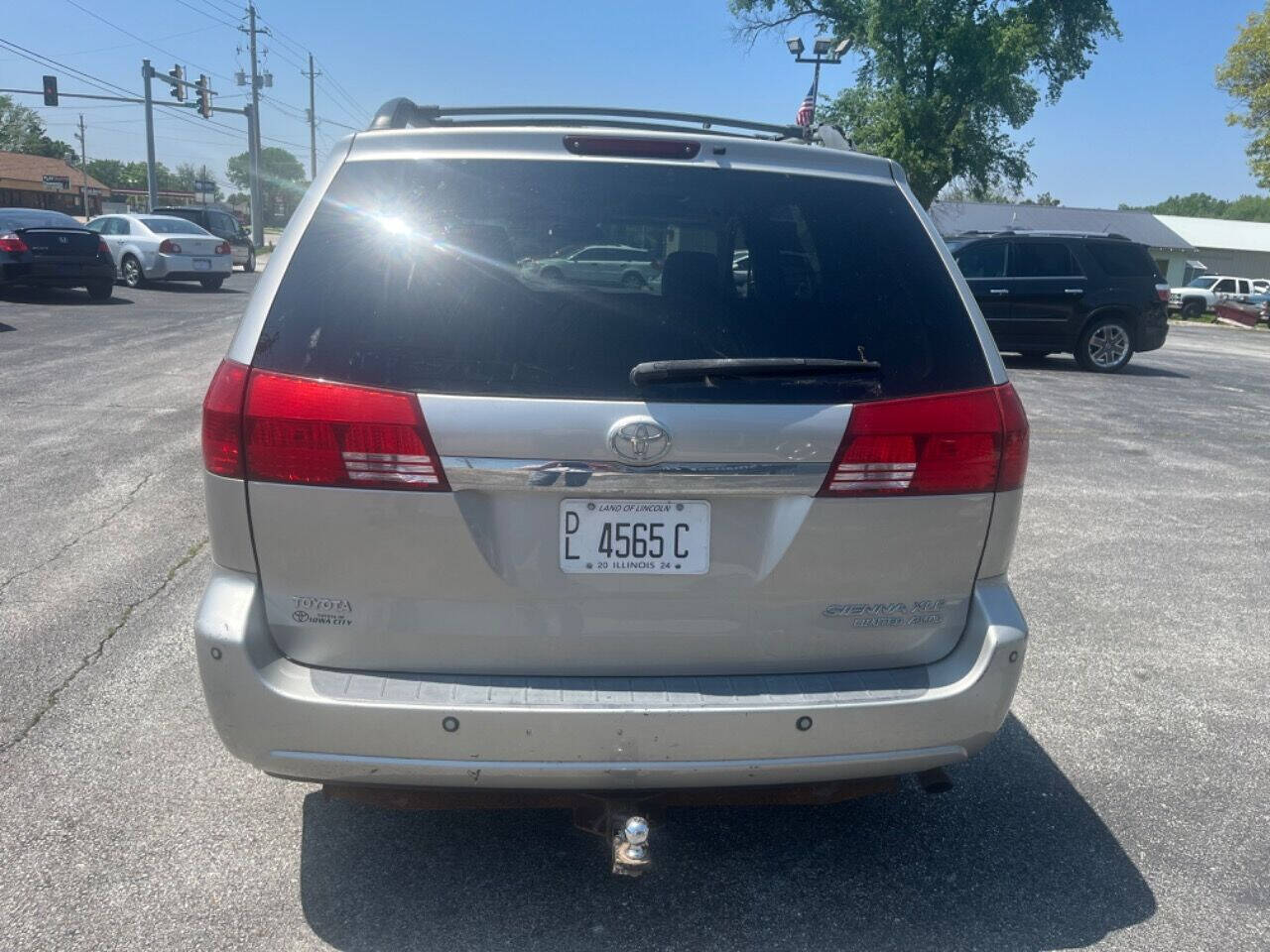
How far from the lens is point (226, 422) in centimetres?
243

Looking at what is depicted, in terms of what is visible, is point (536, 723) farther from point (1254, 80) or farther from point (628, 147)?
point (1254, 80)

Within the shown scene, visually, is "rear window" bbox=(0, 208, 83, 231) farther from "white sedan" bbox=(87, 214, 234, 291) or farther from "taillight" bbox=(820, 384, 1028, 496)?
"taillight" bbox=(820, 384, 1028, 496)

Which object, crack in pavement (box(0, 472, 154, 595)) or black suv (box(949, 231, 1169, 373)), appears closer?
crack in pavement (box(0, 472, 154, 595))

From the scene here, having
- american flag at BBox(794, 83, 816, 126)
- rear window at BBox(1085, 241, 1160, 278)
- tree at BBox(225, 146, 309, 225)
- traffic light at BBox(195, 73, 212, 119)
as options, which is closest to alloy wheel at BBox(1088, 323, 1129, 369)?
rear window at BBox(1085, 241, 1160, 278)

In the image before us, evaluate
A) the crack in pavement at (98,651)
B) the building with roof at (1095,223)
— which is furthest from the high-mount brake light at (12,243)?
the building with roof at (1095,223)

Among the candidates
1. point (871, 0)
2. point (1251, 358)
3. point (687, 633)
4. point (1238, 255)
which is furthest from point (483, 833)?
point (1238, 255)

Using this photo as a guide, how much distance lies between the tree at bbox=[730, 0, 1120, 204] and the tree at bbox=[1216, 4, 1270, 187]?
558cm

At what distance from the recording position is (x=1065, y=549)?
616 cm

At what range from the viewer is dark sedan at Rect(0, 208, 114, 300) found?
704 inches

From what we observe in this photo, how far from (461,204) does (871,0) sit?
38123 mm

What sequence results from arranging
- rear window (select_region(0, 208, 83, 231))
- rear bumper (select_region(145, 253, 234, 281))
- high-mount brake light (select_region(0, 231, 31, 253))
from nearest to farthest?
high-mount brake light (select_region(0, 231, 31, 253)), rear window (select_region(0, 208, 83, 231)), rear bumper (select_region(145, 253, 234, 281))

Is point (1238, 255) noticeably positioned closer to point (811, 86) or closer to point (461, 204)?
point (811, 86)

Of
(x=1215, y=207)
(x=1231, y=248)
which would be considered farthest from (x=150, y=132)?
(x=1215, y=207)

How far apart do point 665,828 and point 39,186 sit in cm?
8600
